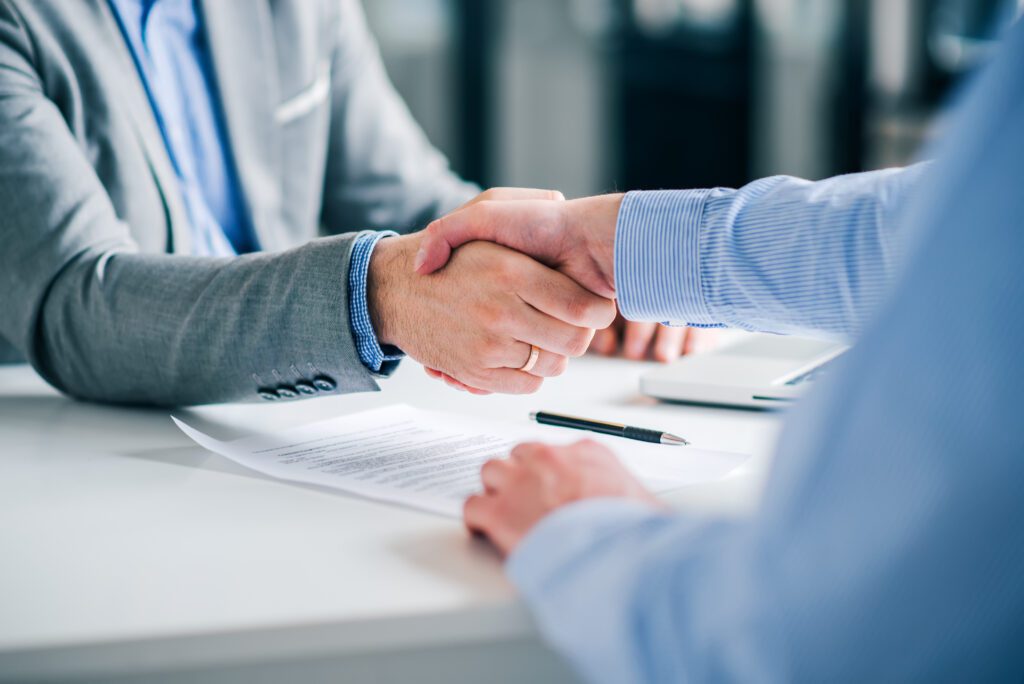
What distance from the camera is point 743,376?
3.19ft

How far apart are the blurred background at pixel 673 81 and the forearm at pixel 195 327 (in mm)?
3203

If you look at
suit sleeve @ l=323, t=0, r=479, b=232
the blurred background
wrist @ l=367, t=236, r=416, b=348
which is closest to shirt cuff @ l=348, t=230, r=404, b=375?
wrist @ l=367, t=236, r=416, b=348

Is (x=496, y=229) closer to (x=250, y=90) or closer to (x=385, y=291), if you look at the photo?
(x=385, y=291)

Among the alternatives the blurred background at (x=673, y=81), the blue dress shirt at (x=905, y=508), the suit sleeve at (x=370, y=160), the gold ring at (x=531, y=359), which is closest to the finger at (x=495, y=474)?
the blue dress shirt at (x=905, y=508)

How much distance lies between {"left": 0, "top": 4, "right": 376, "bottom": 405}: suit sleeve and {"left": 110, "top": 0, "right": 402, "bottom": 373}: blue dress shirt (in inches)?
8.7

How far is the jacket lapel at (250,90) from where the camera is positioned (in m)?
1.37

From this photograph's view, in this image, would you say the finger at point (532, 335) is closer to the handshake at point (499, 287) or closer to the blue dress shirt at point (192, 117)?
the handshake at point (499, 287)

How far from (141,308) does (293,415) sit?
19 centimetres

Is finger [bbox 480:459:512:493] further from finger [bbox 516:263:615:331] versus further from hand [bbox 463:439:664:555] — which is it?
finger [bbox 516:263:615:331]

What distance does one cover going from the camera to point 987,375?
1.20 ft

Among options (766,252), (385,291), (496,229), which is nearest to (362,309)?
(385,291)

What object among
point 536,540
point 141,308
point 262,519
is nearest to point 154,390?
point 141,308

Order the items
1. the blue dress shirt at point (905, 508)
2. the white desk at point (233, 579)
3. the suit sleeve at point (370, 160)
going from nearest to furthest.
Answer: the blue dress shirt at point (905, 508) < the white desk at point (233, 579) < the suit sleeve at point (370, 160)

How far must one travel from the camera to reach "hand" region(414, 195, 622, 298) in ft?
2.83
